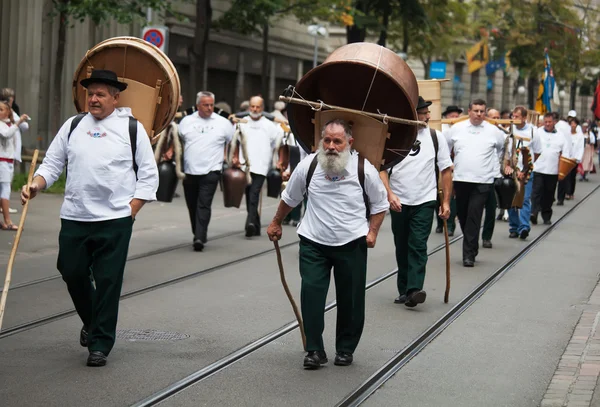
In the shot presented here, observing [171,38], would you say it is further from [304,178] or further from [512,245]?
[304,178]

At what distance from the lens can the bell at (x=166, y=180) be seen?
13766mm

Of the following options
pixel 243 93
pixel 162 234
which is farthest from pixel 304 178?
pixel 243 93

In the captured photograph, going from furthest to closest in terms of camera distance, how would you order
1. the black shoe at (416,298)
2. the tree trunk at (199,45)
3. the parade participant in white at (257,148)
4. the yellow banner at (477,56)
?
the yellow banner at (477,56), the tree trunk at (199,45), the parade participant in white at (257,148), the black shoe at (416,298)

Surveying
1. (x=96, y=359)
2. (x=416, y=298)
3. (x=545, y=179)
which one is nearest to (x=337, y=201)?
(x=96, y=359)

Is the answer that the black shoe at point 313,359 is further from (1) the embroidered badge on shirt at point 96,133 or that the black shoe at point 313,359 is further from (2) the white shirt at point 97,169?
(1) the embroidered badge on shirt at point 96,133

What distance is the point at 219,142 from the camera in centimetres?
1438

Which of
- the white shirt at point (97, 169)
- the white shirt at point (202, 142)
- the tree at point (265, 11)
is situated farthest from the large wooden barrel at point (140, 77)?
the tree at point (265, 11)

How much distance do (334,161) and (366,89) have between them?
64cm

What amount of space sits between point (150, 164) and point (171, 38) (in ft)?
87.3

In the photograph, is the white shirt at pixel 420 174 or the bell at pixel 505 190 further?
the bell at pixel 505 190

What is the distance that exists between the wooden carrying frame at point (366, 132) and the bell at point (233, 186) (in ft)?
22.5

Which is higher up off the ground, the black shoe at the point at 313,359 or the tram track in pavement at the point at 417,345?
the black shoe at the point at 313,359

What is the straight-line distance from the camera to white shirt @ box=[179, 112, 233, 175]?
14172 mm

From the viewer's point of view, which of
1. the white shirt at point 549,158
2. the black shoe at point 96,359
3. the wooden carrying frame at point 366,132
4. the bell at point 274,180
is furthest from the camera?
the white shirt at point 549,158
